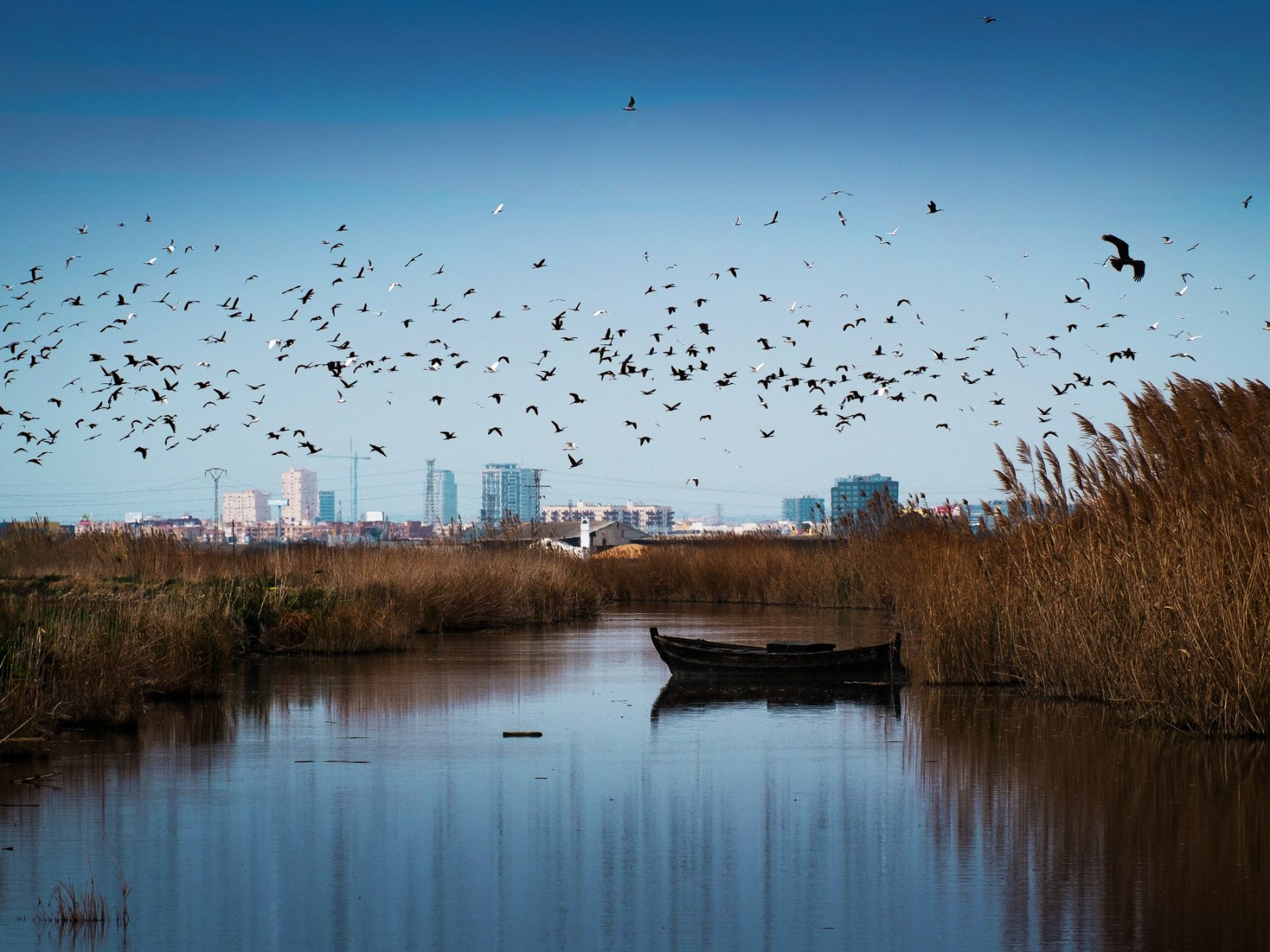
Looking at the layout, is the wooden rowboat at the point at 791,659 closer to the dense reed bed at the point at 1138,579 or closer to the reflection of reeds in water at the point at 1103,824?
the dense reed bed at the point at 1138,579

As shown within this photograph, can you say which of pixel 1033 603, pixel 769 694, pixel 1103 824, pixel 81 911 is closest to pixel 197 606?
pixel 769 694

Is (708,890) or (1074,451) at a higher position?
(1074,451)

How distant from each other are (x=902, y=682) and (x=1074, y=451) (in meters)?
4.57

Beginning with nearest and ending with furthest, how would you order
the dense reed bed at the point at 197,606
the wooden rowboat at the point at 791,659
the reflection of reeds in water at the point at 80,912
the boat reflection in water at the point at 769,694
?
the reflection of reeds in water at the point at 80,912
the dense reed bed at the point at 197,606
the boat reflection in water at the point at 769,694
the wooden rowboat at the point at 791,659

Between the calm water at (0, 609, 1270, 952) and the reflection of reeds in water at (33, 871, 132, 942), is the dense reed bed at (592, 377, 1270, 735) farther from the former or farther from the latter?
the reflection of reeds in water at (33, 871, 132, 942)

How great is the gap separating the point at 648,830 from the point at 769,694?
10.4 meters

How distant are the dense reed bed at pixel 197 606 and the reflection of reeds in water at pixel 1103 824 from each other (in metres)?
8.13

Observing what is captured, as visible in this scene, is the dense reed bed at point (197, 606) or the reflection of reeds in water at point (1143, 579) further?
the dense reed bed at point (197, 606)

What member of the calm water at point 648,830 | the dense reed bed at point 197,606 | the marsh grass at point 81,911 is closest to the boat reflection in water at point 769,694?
the calm water at point 648,830

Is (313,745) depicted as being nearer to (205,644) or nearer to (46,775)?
(46,775)

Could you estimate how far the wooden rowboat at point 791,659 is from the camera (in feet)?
70.7

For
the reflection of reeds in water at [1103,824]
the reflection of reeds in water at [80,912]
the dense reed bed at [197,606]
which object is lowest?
the reflection of reeds in water at [1103,824]

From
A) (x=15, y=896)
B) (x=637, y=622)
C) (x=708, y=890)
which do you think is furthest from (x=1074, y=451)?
(x=637, y=622)

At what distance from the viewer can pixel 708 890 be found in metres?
9.13
